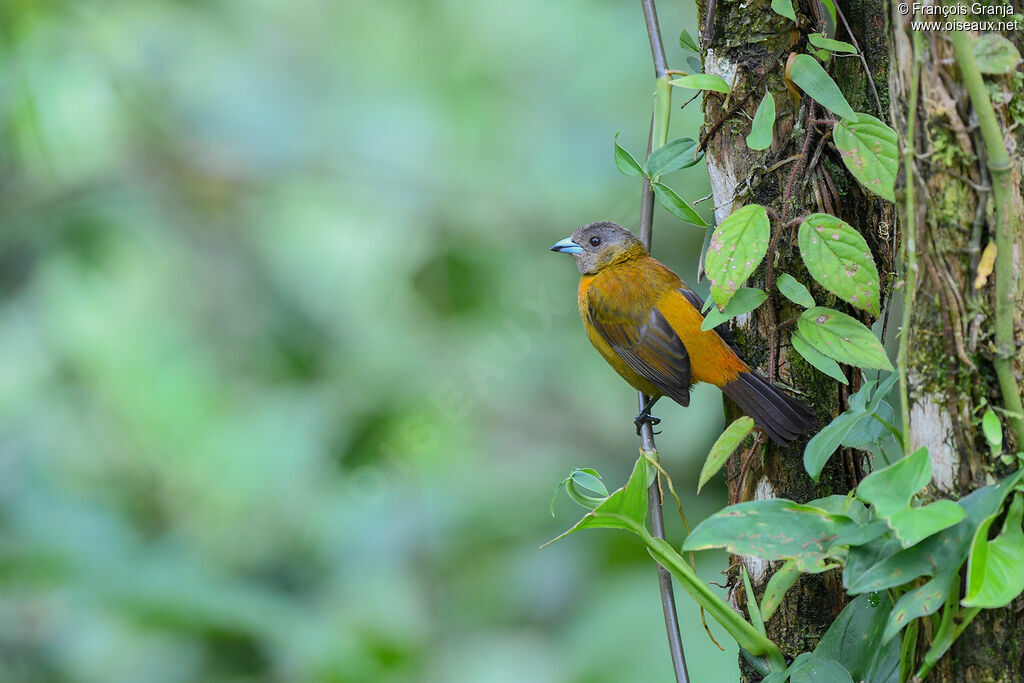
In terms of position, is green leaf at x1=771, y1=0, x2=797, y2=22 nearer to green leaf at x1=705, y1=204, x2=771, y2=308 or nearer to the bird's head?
green leaf at x1=705, y1=204, x2=771, y2=308

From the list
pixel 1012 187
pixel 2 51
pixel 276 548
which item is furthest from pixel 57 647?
pixel 1012 187

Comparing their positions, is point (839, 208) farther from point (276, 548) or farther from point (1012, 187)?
point (276, 548)

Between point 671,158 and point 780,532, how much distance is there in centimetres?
81

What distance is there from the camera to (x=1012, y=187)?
1.24 m

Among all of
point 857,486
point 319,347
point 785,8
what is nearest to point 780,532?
point 857,486

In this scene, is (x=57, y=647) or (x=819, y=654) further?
(x=57, y=647)

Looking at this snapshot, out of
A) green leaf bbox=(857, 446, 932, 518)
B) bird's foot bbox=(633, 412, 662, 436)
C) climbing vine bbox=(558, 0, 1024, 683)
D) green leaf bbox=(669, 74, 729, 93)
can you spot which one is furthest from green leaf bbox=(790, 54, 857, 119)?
bird's foot bbox=(633, 412, 662, 436)

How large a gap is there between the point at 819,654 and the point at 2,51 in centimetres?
375

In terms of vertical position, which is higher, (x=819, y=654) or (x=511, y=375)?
(x=511, y=375)

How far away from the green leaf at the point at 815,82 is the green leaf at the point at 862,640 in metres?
0.77

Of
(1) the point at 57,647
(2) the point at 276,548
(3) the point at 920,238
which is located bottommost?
(3) the point at 920,238

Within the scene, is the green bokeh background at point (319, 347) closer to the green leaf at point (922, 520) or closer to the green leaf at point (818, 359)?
the green leaf at point (818, 359)

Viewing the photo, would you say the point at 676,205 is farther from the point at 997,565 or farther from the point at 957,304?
the point at 997,565

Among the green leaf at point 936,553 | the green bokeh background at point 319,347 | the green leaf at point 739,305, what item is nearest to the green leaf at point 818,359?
the green leaf at point 739,305
